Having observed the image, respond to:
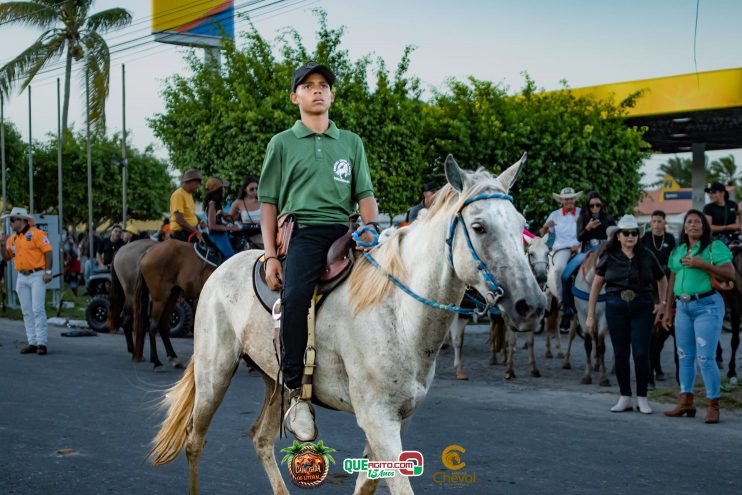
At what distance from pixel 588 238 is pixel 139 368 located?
6881 mm

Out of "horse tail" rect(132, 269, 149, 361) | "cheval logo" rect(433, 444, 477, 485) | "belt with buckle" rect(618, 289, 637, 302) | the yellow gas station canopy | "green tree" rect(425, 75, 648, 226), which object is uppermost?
the yellow gas station canopy

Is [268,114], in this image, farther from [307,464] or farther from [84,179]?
[84,179]

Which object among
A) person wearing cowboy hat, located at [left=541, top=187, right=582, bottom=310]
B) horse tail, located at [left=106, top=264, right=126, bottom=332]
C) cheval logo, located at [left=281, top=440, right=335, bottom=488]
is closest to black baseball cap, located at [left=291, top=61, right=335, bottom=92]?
cheval logo, located at [left=281, top=440, right=335, bottom=488]

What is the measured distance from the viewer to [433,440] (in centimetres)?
709

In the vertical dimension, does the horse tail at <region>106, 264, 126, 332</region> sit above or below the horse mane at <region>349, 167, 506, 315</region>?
below

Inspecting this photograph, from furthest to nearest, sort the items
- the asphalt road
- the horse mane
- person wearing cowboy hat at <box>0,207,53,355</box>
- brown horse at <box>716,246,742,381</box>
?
person wearing cowboy hat at <box>0,207,53,355</box>, brown horse at <box>716,246,742,381</box>, the asphalt road, the horse mane

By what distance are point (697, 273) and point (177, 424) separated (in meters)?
5.63

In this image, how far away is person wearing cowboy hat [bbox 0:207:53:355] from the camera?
12.6 meters

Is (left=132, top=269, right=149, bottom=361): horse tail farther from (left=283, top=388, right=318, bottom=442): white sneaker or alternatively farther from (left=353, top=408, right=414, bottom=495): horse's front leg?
(left=353, top=408, right=414, bottom=495): horse's front leg

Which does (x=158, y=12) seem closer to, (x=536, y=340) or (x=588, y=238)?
(x=536, y=340)

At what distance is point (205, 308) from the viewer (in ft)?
16.8

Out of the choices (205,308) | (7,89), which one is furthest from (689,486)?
(7,89)

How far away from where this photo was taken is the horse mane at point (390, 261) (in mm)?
3883

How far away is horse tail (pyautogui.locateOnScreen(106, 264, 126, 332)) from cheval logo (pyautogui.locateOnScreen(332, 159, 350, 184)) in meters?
9.75
